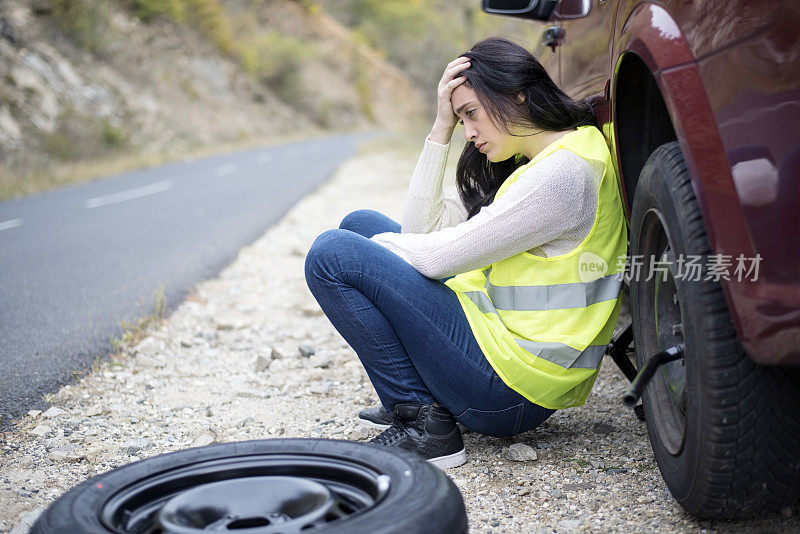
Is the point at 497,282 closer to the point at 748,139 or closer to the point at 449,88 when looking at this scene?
the point at 449,88

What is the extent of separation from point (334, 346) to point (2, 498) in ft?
6.80

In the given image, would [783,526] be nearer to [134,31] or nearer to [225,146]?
[225,146]

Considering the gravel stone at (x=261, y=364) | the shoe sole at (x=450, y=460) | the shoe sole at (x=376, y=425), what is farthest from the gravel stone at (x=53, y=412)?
the shoe sole at (x=450, y=460)

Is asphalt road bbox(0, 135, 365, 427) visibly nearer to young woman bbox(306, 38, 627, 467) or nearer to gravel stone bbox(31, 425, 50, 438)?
gravel stone bbox(31, 425, 50, 438)

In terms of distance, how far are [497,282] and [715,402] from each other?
0.93 meters

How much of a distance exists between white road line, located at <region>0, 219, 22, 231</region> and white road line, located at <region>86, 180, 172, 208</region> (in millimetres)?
1343

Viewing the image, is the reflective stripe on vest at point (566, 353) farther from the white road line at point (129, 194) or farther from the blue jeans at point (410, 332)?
the white road line at point (129, 194)

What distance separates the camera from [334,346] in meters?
4.36

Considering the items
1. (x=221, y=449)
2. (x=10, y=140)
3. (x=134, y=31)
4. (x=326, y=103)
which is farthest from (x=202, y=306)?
(x=326, y=103)

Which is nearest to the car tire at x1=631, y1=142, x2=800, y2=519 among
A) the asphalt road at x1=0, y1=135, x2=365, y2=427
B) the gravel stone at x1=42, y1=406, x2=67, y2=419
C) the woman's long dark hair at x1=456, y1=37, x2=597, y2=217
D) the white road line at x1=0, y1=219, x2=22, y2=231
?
the woman's long dark hair at x1=456, y1=37, x2=597, y2=217

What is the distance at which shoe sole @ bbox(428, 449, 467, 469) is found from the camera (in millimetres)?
2648

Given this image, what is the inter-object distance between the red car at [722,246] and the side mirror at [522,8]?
1070 mm

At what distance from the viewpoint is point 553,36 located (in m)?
3.50

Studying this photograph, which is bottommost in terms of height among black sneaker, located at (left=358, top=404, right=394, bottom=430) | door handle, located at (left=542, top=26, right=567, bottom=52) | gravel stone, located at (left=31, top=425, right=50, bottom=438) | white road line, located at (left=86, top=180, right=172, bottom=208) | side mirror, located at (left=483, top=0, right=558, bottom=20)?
white road line, located at (left=86, top=180, right=172, bottom=208)
